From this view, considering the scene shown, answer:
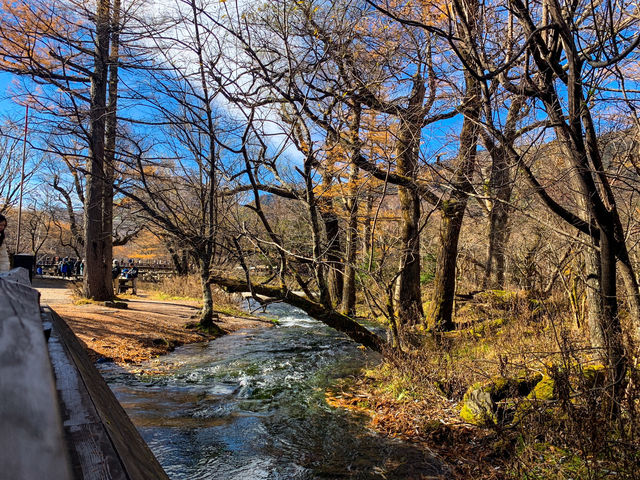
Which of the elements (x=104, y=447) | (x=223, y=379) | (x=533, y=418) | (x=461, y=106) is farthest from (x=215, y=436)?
(x=461, y=106)

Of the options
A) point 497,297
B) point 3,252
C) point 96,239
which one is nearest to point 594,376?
point 497,297

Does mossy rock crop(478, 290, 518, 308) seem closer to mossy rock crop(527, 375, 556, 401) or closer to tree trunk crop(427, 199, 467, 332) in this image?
tree trunk crop(427, 199, 467, 332)

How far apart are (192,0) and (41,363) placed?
5061 mm

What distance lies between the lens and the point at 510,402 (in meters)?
4.55

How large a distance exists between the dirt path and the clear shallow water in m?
0.70

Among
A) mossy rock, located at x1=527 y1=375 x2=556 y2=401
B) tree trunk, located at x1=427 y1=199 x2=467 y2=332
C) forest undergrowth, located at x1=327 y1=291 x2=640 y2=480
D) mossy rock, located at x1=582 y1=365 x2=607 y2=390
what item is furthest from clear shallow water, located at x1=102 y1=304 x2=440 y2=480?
tree trunk, located at x1=427 y1=199 x2=467 y2=332

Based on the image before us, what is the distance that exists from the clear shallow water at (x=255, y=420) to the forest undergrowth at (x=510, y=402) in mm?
508

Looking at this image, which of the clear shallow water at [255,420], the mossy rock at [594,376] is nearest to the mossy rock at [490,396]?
the mossy rock at [594,376]

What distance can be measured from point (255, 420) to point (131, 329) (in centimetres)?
636

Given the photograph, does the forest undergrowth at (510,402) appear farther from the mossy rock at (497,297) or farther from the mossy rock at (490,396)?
the mossy rock at (497,297)

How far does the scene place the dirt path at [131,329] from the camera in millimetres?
8898

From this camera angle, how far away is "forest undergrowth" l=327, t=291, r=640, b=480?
12.0ft

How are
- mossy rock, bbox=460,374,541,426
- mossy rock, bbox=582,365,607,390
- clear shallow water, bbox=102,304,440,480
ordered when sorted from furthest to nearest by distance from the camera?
mossy rock, bbox=460,374,541,426 < mossy rock, bbox=582,365,607,390 < clear shallow water, bbox=102,304,440,480

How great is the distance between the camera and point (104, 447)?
2.71ft
